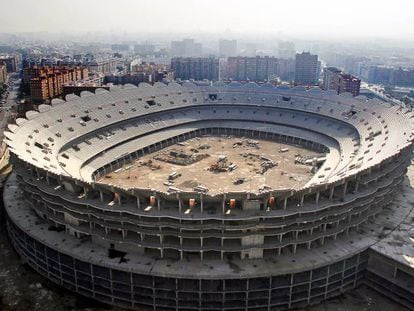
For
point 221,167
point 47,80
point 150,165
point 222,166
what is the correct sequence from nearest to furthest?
point 221,167 → point 222,166 → point 150,165 → point 47,80

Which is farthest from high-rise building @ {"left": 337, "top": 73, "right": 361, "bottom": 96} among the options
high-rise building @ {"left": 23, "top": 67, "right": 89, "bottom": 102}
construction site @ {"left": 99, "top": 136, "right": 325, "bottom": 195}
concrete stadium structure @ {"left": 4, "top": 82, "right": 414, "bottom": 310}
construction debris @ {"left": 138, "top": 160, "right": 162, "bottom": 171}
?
high-rise building @ {"left": 23, "top": 67, "right": 89, "bottom": 102}

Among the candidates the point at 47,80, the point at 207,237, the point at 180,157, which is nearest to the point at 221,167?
the point at 180,157

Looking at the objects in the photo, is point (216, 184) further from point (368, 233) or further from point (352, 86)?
point (352, 86)

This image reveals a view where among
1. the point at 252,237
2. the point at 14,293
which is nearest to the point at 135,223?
the point at 252,237

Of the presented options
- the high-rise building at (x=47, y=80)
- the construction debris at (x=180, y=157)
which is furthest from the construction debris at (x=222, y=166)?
the high-rise building at (x=47, y=80)

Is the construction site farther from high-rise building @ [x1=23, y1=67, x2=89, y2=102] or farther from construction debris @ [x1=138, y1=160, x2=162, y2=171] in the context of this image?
high-rise building @ [x1=23, y1=67, x2=89, y2=102]

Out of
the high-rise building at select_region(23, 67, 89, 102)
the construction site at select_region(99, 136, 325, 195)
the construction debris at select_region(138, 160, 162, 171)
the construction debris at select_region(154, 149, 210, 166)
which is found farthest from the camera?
the high-rise building at select_region(23, 67, 89, 102)

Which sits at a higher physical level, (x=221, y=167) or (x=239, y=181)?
(x=221, y=167)

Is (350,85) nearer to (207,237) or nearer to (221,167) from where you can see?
(221,167)

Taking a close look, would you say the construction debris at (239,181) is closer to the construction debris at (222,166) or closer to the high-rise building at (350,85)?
the construction debris at (222,166)
